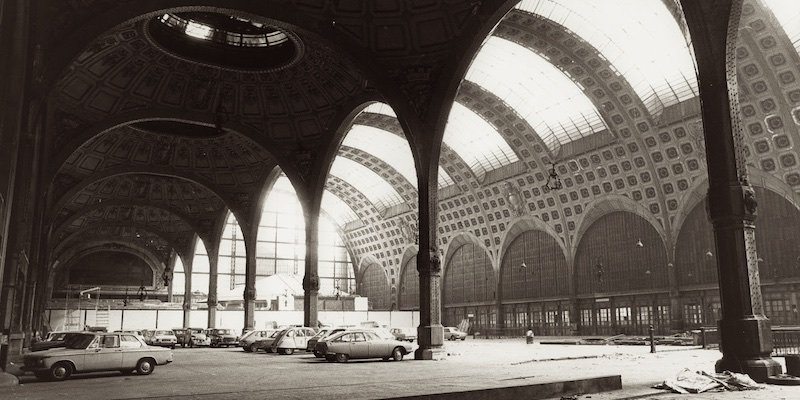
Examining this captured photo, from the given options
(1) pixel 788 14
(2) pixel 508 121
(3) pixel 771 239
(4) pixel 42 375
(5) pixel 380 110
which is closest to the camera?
(4) pixel 42 375

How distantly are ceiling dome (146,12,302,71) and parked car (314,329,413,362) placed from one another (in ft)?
37.9

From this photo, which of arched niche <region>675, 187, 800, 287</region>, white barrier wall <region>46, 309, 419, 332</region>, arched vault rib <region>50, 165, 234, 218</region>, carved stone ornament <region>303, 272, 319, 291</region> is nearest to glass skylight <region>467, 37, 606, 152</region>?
arched niche <region>675, 187, 800, 287</region>

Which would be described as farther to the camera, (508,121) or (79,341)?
(508,121)

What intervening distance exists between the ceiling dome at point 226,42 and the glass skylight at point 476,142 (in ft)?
48.1

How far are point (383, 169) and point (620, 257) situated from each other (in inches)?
758

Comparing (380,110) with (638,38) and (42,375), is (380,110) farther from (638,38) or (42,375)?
(42,375)

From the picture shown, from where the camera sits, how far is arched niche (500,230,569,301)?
4162cm

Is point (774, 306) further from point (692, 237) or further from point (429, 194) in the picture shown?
point (429, 194)

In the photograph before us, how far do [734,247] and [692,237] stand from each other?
80.7 ft

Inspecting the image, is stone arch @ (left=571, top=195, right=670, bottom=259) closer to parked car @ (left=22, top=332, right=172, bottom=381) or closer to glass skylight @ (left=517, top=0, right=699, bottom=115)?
glass skylight @ (left=517, top=0, right=699, bottom=115)

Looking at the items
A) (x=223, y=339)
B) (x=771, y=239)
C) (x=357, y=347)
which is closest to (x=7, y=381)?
(x=357, y=347)

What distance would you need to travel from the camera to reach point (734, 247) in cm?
1141

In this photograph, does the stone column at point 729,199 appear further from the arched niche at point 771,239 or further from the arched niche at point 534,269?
the arched niche at point 534,269

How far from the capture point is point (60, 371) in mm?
15359
